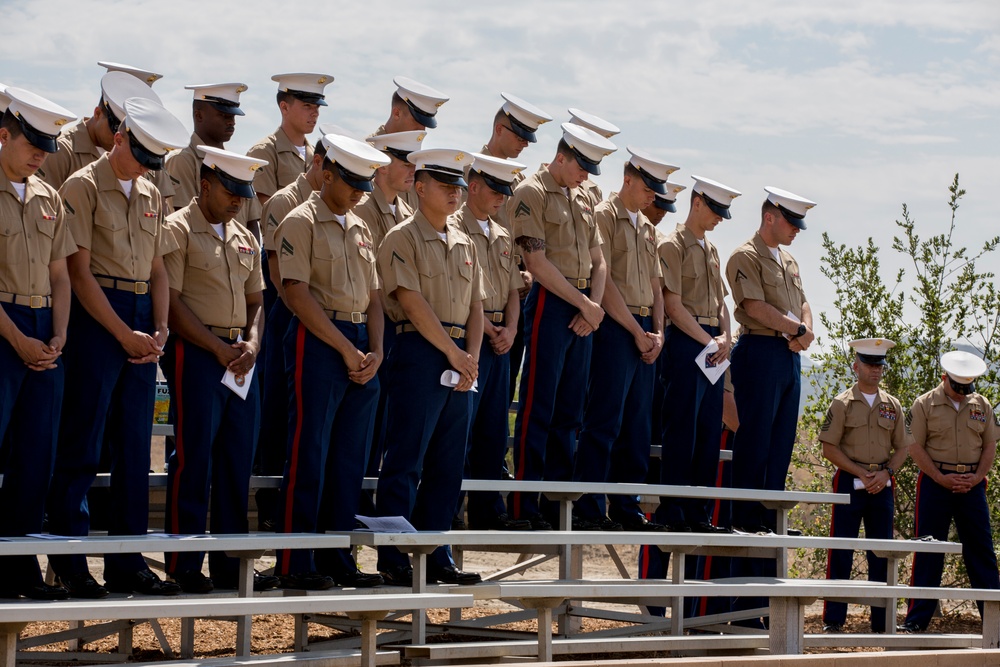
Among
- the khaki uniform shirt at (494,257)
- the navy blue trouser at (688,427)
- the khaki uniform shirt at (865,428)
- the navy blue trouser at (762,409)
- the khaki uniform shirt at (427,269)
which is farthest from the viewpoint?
the khaki uniform shirt at (865,428)

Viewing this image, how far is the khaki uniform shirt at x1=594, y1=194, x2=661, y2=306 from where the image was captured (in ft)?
28.0

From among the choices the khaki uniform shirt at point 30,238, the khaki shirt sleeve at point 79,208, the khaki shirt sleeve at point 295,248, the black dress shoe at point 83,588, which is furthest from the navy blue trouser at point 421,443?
the khaki uniform shirt at point 30,238

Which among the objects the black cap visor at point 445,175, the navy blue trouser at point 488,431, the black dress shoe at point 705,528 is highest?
the black cap visor at point 445,175

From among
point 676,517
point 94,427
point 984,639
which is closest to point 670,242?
point 676,517

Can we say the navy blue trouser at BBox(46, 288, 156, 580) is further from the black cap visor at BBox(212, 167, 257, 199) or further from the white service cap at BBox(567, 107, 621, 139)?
the white service cap at BBox(567, 107, 621, 139)

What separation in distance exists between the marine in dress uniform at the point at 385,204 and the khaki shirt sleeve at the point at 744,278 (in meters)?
2.41

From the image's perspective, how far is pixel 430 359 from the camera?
22.8 feet

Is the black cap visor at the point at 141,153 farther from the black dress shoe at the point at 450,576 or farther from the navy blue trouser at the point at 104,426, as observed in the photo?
the black dress shoe at the point at 450,576

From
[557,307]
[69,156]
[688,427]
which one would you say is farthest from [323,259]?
[688,427]

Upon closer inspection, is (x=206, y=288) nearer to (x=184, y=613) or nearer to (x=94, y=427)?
(x=94, y=427)

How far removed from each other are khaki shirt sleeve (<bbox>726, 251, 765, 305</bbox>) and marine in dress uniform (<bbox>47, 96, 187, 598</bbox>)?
4.09 m

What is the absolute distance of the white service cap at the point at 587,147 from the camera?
8188mm

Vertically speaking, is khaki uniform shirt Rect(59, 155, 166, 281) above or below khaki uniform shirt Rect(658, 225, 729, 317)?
above

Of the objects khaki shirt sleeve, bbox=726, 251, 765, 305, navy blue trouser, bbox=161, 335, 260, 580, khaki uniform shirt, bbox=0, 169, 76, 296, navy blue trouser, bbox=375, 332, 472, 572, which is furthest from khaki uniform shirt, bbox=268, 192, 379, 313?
khaki shirt sleeve, bbox=726, 251, 765, 305
